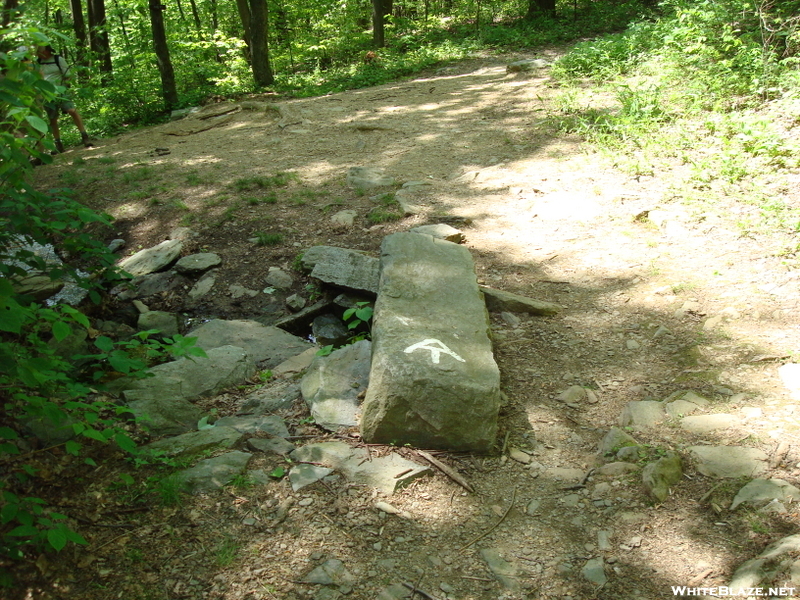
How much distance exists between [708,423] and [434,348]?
4.83ft

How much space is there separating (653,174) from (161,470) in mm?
5433

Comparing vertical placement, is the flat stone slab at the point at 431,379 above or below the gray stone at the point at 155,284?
above

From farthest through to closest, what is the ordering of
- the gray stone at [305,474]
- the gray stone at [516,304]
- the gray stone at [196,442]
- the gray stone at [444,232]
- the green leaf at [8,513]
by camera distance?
the gray stone at [444,232] → the gray stone at [516,304] → the gray stone at [196,442] → the gray stone at [305,474] → the green leaf at [8,513]

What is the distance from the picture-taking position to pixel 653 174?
6117mm

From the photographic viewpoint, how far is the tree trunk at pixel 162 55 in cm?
1147

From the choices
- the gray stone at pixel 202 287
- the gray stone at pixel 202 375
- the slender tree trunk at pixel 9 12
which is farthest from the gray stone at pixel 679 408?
the gray stone at pixel 202 287

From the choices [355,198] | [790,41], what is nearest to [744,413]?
[355,198]

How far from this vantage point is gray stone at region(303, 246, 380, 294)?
16.4ft

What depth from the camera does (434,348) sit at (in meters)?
3.25

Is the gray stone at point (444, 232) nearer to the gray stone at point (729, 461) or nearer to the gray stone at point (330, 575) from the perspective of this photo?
the gray stone at point (729, 461)

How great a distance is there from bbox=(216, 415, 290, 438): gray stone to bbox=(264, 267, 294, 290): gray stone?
2.26m

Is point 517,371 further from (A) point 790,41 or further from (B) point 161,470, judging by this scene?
(A) point 790,41

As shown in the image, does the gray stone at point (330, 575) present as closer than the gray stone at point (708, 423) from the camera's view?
Yes

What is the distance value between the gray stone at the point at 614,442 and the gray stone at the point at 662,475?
0.20 m
